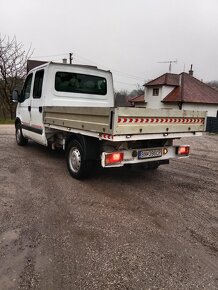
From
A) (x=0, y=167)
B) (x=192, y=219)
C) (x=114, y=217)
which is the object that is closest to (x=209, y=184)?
(x=192, y=219)

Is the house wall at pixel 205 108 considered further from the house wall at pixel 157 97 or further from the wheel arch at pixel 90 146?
the wheel arch at pixel 90 146

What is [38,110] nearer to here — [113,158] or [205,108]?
[113,158]

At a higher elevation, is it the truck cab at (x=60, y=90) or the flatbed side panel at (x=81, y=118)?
the truck cab at (x=60, y=90)

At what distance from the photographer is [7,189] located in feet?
15.8

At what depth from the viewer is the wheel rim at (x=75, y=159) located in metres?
5.21

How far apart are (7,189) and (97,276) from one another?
293cm

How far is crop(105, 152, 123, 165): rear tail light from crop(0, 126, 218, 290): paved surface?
2.22 ft

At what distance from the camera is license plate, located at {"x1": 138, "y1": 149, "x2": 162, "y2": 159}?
472cm

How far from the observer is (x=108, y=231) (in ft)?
11.2

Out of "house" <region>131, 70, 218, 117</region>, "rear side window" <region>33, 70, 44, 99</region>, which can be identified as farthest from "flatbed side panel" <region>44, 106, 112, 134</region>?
"house" <region>131, 70, 218, 117</region>

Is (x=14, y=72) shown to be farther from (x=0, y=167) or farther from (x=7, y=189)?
(x=7, y=189)

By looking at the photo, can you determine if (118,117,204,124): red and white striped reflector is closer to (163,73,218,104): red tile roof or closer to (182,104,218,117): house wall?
(163,73,218,104): red tile roof

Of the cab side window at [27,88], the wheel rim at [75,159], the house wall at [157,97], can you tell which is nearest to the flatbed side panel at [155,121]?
the wheel rim at [75,159]

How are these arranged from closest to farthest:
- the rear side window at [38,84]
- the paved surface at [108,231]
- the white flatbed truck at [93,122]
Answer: the paved surface at [108,231]
the white flatbed truck at [93,122]
the rear side window at [38,84]
